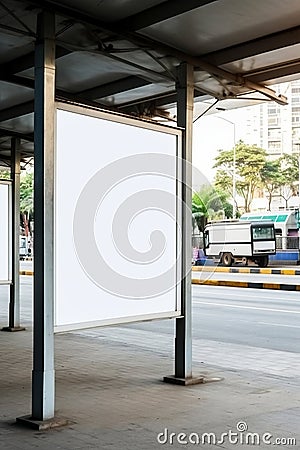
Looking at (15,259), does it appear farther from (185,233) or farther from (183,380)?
(183,380)

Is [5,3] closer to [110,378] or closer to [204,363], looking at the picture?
[110,378]

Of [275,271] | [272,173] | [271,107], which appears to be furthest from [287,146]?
[275,271]

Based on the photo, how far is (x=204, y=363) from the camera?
8969mm

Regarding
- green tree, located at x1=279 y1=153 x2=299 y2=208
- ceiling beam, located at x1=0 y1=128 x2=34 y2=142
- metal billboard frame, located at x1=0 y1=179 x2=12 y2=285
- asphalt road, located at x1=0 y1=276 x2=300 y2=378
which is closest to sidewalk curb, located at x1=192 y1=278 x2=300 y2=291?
asphalt road, located at x1=0 y1=276 x2=300 y2=378

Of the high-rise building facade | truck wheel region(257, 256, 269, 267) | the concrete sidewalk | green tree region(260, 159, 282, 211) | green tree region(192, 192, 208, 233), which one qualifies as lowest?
the concrete sidewalk

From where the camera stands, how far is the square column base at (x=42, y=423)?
18.8ft

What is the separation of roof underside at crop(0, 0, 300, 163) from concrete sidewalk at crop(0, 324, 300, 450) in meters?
3.51

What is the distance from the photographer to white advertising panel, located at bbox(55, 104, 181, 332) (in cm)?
609

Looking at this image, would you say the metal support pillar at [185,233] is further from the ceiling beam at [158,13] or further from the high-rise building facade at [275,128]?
the high-rise building facade at [275,128]

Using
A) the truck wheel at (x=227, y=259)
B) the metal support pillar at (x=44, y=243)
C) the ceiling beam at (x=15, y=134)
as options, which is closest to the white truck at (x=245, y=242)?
the truck wheel at (x=227, y=259)

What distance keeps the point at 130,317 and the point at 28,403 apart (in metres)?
1.32

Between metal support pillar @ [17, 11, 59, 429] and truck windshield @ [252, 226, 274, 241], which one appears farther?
truck windshield @ [252, 226, 274, 241]

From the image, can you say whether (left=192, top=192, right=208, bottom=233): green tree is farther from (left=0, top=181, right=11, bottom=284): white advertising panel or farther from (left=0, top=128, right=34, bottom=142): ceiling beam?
A: (left=0, top=128, right=34, bottom=142): ceiling beam

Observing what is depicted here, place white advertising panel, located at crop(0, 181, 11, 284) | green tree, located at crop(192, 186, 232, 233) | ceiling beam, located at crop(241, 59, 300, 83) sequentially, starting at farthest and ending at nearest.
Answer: green tree, located at crop(192, 186, 232, 233) < white advertising panel, located at crop(0, 181, 11, 284) < ceiling beam, located at crop(241, 59, 300, 83)
